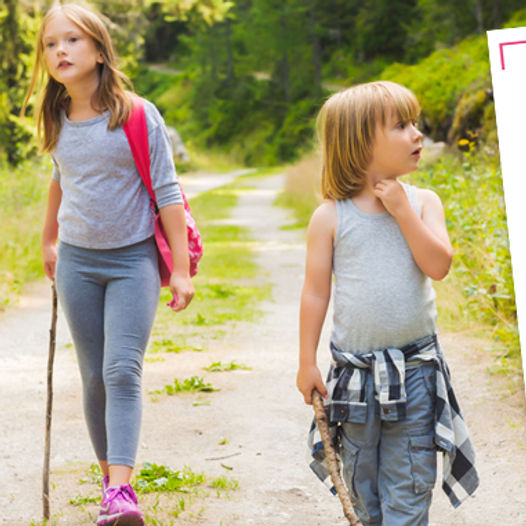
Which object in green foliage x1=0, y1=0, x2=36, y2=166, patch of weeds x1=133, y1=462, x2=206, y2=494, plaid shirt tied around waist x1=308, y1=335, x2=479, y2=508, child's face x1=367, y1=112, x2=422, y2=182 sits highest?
green foliage x1=0, y1=0, x2=36, y2=166

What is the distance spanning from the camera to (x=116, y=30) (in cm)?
1669

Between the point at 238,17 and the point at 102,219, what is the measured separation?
50.8 metres

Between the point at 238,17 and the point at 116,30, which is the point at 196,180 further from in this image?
the point at 238,17

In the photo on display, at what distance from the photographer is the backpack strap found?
10.5 feet

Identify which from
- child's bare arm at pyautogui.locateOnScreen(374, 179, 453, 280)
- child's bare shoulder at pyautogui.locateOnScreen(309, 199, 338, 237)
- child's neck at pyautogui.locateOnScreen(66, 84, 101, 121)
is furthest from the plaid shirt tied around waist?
child's neck at pyautogui.locateOnScreen(66, 84, 101, 121)

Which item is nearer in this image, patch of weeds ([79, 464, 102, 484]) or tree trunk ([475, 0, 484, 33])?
patch of weeds ([79, 464, 102, 484])

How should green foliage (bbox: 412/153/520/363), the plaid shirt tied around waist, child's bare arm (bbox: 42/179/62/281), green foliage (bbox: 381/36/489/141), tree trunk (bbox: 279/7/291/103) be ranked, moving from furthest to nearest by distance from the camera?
tree trunk (bbox: 279/7/291/103), green foliage (bbox: 381/36/489/141), green foliage (bbox: 412/153/520/363), child's bare arm (bbox: 42/179/62/281), the plaid shirt tied around waist

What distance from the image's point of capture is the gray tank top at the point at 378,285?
103 inches

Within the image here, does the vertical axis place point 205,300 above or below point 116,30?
below

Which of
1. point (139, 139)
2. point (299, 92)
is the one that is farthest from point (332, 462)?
point (299, 92)

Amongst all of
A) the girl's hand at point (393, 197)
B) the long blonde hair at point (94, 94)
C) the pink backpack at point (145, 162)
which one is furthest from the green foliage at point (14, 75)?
the girl's hand at point (393, 197)

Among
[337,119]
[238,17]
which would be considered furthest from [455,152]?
[238,17]

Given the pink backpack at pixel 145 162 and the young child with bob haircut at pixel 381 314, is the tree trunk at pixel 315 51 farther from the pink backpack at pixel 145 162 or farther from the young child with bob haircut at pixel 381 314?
the young child with bob haircut at pixel 381 314

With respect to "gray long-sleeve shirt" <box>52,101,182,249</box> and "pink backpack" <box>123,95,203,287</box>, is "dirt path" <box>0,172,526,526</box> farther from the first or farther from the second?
"gray long-sleeve shirt" <box>52,101,182,249</box>
